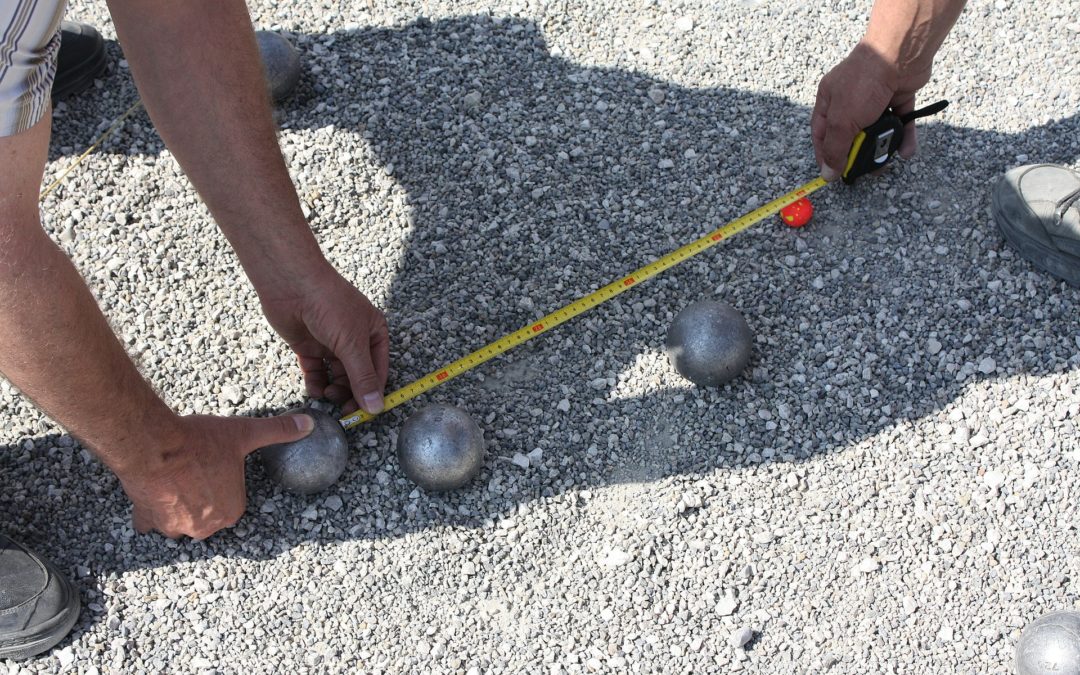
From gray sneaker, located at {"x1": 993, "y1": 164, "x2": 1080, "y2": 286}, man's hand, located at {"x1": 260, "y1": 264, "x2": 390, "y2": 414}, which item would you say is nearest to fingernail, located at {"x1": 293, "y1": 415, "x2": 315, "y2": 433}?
man's hand, located at {"x1": 260, "y1": 264, "x2": 390, "y2": 414}

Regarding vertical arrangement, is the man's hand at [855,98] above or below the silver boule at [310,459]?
above

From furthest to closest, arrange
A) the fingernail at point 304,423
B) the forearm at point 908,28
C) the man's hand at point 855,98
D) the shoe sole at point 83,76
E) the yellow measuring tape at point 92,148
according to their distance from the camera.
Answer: the shoe sole at point 83,76 < the yellow measuring tape at point 92,148 < the man's hand at point 855,98 < the forearm at point 908,28 < the fingernail at point 304,423

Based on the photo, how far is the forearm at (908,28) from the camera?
393 cm

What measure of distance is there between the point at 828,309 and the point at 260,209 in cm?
235

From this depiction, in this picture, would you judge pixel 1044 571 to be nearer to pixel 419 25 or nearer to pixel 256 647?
pixel 256 647

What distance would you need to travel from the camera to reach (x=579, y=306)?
13.8 ft

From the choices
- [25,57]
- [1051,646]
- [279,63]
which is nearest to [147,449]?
[25,57]

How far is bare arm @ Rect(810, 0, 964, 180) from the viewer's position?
3.96 meters

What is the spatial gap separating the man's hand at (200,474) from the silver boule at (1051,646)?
2.54 meters

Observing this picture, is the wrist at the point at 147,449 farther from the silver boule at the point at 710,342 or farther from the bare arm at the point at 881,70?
the bare arm at the point at 881,70

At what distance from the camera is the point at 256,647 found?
343cm

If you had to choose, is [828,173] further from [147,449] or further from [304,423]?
[147,449]

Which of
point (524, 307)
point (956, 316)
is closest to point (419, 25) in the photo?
point (524, 307)

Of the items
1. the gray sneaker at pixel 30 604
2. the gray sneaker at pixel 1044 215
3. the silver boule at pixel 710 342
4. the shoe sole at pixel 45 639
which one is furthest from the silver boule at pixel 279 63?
the gray sneaker at pixel 1044 215
